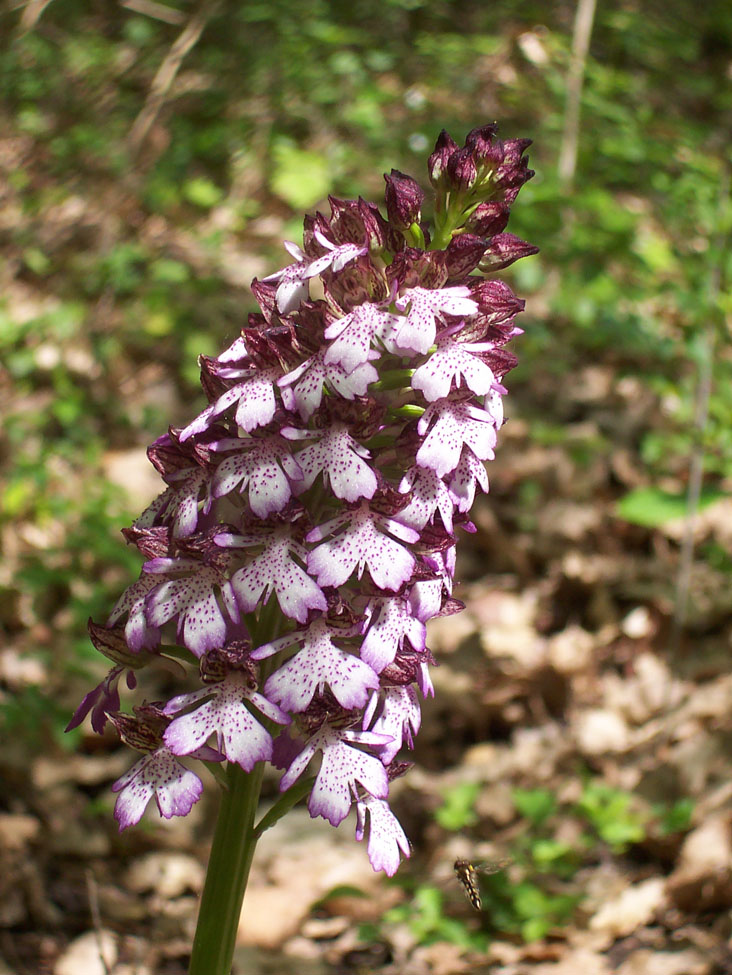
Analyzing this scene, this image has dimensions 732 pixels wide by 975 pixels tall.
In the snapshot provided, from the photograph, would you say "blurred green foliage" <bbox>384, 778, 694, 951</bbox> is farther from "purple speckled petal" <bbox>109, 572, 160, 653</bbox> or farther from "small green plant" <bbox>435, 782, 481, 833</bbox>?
"purple speckled petal" <bbox>109, 572, 160, 653</bbox>

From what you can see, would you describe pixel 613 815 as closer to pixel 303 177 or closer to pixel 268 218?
pixel 303 177

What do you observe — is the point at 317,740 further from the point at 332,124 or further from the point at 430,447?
the point at 332,124

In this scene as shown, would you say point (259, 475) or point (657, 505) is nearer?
point (259, 475)

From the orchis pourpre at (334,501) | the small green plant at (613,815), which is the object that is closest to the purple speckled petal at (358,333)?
the orchis pourpre at (334,501)

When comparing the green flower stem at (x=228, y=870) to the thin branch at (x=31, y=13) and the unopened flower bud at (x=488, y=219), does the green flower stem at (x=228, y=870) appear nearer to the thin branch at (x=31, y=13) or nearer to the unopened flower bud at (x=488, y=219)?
the unopened flower bud at (x=488, y=219)

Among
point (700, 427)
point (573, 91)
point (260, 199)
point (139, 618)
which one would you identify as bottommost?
point (139, 618)

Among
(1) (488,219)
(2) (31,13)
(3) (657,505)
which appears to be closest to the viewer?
(1) (488,219)

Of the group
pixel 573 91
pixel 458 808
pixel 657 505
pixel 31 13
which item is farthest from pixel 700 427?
pixel 31 13

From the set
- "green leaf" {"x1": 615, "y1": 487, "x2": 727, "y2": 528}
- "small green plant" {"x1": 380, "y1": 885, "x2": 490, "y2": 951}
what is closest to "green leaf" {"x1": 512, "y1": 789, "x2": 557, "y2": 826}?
"small green plant" {"x1": 380, "y1": 885, "x2": 490, "y2": 951}
